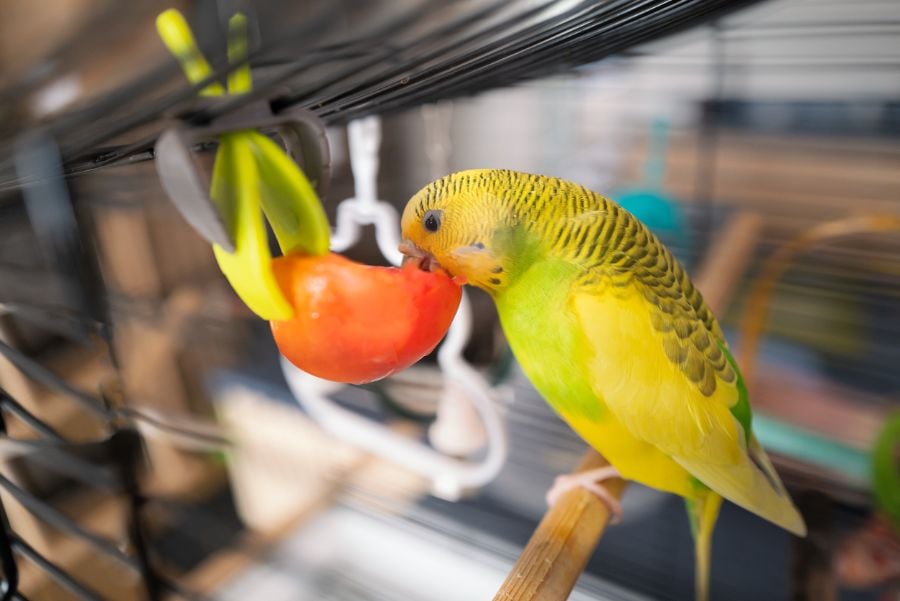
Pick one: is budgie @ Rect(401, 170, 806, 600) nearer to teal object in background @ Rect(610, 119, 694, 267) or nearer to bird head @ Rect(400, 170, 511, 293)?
bird head @ Rect(400, 170, 511, 293)

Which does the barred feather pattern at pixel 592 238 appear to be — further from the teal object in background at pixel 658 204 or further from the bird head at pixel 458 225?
the teal object in background at pixel 658 204

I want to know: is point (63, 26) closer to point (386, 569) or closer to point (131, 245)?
point (131, 245)

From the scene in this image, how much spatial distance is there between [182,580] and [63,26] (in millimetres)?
778

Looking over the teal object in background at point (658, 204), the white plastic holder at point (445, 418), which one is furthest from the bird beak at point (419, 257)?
the teal object in background at point (658, 204)

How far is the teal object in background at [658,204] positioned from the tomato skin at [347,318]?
0.47 meters

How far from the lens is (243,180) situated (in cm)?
21

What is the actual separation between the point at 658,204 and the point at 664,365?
0.56 meters

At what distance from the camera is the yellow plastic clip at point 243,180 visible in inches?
8.0

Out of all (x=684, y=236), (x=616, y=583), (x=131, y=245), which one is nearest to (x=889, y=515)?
(x=616, y=583)

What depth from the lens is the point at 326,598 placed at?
2.80 ft

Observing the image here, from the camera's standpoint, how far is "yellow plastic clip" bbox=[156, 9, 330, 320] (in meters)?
0.20

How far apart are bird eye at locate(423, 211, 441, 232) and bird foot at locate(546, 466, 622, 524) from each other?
0.27m

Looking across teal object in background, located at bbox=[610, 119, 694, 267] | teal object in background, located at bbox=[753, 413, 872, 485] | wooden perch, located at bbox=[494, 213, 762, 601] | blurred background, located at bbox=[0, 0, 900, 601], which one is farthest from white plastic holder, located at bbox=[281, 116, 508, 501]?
teal object in background, located at bbox=[753, 413, 872, 485]

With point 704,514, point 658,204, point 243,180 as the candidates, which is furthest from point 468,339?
point 243,180
